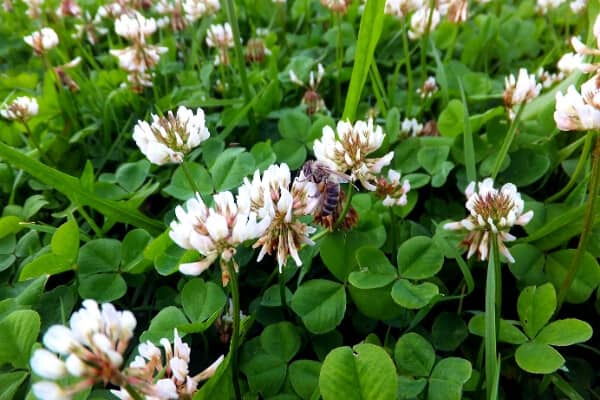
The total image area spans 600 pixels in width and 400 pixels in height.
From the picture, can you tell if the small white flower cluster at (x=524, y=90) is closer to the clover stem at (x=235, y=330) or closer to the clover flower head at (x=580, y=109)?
the clover flower head at (x=580, y=109)

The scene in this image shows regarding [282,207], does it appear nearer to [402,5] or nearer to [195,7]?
[402,5]

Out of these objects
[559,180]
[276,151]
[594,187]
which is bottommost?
[559,180]

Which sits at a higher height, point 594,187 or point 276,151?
point 594,187

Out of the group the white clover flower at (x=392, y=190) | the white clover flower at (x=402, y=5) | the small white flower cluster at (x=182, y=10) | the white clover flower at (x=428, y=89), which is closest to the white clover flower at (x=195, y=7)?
the small white flower cluster at (x=182, y=10)

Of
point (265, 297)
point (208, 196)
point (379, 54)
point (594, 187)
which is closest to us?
point (594, 187)

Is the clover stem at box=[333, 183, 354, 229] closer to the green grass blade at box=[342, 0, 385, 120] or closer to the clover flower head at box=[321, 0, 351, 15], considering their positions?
the green grass blade at box=[342, 0, 385, 120]

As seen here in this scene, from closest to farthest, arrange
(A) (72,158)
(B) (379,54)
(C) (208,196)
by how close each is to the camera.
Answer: (C) (208,196) → (A) (72,158) → (B) (379,54)

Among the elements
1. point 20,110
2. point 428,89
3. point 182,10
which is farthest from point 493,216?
A: point 182,10

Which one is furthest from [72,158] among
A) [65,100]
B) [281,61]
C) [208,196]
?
[281,61]

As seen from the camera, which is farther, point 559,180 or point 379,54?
point 379,54

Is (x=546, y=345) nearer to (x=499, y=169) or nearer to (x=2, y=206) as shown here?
(x=499, y=169)
